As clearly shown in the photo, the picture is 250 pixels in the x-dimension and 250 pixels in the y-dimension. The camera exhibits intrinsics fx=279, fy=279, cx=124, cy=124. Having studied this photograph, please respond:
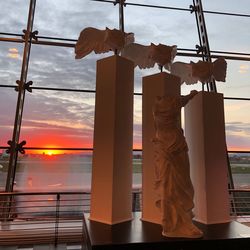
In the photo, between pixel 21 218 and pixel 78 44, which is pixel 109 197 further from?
pixel 21 218

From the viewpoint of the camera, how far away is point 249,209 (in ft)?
13.2

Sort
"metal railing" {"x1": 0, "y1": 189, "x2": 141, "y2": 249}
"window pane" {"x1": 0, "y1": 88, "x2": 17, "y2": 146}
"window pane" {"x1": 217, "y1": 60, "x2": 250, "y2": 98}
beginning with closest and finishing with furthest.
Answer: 1. "metal railing" {"x1": 0, "y1": 189, "x2": 141, "y2": 249}
2. "window pane" {"x1": 0, "y1": 88, "x2": 17, "y2": 146}
3. "window pane" {"x1": 217, "y1": 60, "x2": 250, "y2": 98}

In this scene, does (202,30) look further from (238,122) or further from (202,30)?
(238,122)

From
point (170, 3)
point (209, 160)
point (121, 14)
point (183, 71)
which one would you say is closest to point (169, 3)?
point (170, 3)

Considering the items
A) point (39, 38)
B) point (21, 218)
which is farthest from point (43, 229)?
point (39, 38)

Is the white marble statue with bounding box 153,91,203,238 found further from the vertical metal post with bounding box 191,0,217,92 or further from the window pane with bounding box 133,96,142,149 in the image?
the vertical metal post with bounding box 191,0,217,92

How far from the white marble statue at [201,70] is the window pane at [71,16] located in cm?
186

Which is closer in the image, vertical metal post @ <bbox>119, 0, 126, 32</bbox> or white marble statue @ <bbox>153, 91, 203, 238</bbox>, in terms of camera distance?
white marble statue @ <bbox>153, 91, 203, 238</bbox>

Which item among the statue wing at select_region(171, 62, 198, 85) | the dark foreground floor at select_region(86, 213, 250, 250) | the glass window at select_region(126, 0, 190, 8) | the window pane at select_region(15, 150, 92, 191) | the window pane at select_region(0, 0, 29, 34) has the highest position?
the glass window at select_region(126, 0, 190, 8)

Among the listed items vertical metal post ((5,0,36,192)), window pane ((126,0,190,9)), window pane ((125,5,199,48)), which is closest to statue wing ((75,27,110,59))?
vertical metal post ((5,0,36,192))

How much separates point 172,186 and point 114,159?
0.67 m

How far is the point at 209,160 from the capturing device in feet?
8.90

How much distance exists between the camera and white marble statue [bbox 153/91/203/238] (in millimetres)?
1995

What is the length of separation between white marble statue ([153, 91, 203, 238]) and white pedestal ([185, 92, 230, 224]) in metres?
0.70
